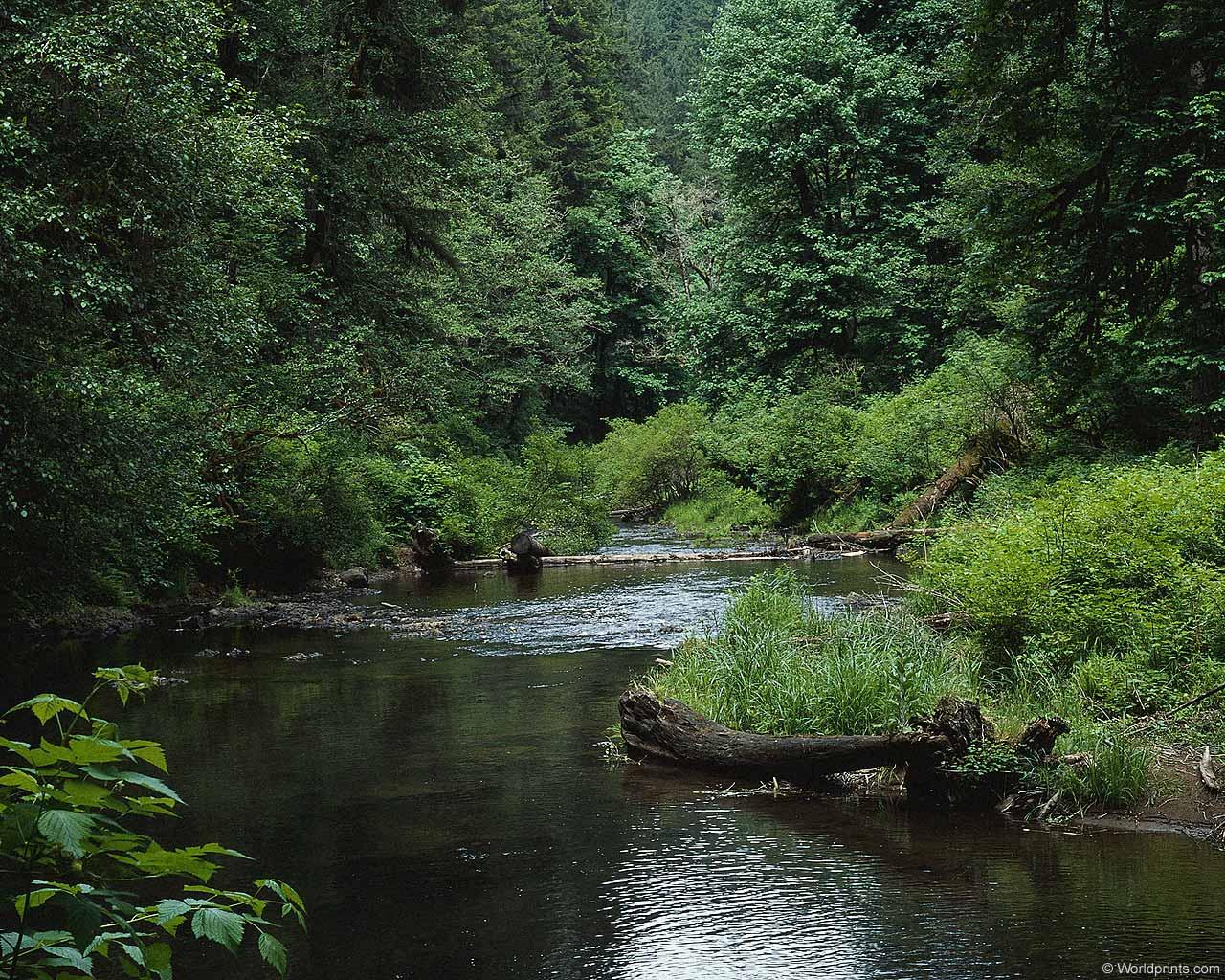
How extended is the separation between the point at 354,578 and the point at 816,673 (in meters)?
14.6

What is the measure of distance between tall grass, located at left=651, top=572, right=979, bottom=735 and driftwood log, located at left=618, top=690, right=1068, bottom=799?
31 centimetres

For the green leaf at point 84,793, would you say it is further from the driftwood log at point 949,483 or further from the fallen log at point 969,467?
the fallen log at point 969,467

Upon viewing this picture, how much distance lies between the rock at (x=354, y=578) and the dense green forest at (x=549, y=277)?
1.44ft

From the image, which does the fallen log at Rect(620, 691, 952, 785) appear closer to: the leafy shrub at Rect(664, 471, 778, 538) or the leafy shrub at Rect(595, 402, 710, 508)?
the leafy shrub at Rect(664, 471, 778, 538)

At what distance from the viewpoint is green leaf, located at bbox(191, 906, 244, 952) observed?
6.86 ft

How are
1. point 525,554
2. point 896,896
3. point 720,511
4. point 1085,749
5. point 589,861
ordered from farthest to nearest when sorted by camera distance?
point 720,511
point 525,554
point 1085,749
point 589,861
point 896,896

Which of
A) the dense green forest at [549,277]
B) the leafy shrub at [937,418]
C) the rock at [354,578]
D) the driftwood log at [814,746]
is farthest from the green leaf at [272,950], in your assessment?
the leafy shrub at [937,418]

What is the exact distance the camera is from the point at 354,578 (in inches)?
869

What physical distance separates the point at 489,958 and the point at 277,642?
10940 mm

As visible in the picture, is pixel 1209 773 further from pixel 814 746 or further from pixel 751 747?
pixel 751 747

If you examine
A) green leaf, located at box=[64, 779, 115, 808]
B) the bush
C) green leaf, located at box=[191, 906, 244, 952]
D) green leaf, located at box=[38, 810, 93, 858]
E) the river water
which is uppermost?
green leaf, located at box=[64, 779, 115, 808]

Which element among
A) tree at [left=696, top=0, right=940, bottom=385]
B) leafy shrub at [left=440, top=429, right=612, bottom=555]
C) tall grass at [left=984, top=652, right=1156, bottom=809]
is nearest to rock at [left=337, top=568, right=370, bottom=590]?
leafy shrub at [left=440, top=429, right=612, bottom=555]

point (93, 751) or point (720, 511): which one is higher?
point (93, 751)

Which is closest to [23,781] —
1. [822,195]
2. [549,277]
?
[822,195]
